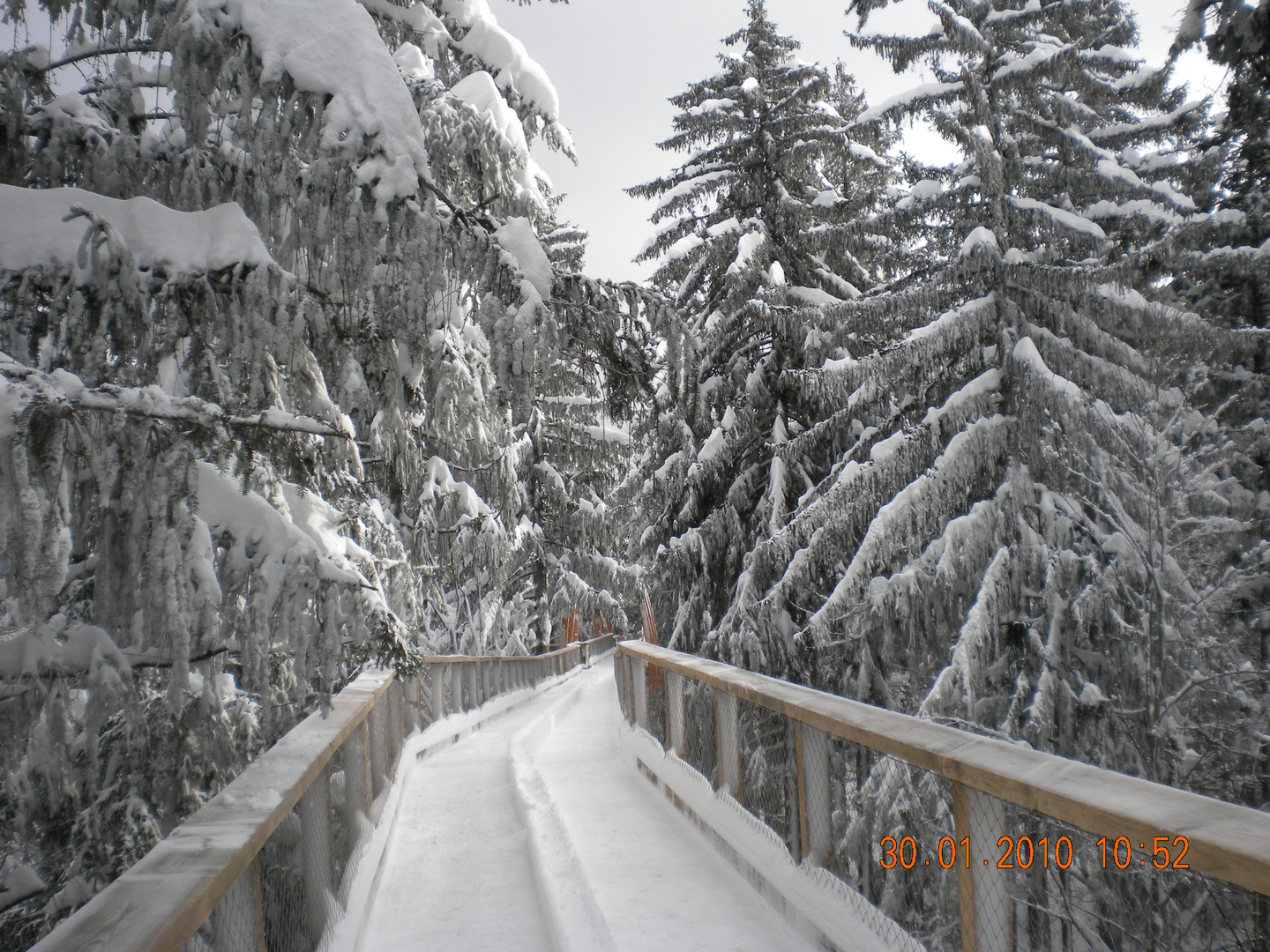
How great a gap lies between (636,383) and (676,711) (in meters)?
2.58

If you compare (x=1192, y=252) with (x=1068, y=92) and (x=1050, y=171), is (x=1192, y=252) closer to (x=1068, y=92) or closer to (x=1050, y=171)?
(x=1050, y=171)

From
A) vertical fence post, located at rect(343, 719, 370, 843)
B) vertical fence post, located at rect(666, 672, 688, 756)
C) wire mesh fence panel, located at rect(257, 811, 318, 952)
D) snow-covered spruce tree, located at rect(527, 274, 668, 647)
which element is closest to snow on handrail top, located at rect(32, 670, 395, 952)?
wire mesh fence panel, located at rect(257, 811, 318, 952)

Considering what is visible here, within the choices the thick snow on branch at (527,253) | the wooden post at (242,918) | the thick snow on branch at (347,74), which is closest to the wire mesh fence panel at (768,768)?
the wooden post at (242,918)

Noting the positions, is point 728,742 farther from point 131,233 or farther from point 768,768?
point 131,233

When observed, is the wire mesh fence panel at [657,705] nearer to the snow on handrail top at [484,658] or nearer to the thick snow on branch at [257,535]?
the snow on handrail top at [484,658]

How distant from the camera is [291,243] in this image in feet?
14.8

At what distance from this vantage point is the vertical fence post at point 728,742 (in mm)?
4898

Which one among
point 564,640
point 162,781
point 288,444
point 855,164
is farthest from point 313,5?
point 564,640

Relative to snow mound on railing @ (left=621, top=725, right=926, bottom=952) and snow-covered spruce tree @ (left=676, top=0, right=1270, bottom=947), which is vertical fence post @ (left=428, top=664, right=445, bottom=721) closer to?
snow-covered spruce tree @ (left=676, top=0, right=1270, bottom=947)

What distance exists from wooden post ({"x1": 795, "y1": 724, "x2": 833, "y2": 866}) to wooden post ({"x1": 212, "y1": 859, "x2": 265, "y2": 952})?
7.35ft

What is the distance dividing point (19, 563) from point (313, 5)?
3.02 m

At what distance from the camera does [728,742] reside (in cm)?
505

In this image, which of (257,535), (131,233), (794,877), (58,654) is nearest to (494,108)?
(131,233)

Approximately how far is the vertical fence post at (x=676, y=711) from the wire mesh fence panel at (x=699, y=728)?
5 centimetres
